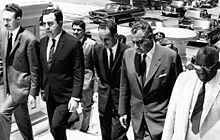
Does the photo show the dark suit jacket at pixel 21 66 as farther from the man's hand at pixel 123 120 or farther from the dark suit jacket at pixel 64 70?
the man's hand at pixel 123 120

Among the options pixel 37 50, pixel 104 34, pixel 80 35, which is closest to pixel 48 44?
pixel 37 50

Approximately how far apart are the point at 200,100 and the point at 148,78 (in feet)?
3.32

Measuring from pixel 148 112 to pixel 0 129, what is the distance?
2.21 m

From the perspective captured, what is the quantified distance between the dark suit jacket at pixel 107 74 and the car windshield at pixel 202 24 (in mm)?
14732

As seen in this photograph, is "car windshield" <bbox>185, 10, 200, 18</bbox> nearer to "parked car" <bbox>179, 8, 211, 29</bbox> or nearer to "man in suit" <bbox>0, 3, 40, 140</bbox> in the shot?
"parked car" <bbox>179, 8, 211, 29</bbox>

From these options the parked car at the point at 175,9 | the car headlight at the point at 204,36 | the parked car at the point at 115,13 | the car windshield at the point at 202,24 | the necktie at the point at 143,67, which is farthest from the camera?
the parked car at the point at 175,9

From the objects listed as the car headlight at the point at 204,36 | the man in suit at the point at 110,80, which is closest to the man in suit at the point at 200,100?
the man in suit at the point at 110,80

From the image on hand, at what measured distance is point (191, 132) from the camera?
157 inches

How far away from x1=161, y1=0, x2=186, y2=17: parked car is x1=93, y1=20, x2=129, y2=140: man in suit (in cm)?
2420

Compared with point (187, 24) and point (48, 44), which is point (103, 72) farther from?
point (187, 24)

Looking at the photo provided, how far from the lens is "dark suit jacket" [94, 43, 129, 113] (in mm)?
5496

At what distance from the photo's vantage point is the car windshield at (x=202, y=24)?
64.1 ft

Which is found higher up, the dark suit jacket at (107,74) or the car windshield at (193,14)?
the dark suit jacket at (107,74)

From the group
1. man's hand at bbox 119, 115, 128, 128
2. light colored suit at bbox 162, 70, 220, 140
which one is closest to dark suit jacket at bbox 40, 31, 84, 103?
man's hand at bbox 119, 115, 128, 128
